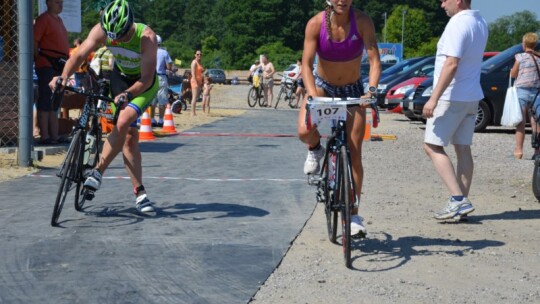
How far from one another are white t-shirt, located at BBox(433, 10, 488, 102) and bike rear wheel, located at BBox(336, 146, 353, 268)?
6.48 feet

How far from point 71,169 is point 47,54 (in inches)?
247

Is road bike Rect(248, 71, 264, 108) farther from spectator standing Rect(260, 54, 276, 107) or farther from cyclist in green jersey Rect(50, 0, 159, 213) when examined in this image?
cyclist in green jersey Rect(50, 0, 159, 213)

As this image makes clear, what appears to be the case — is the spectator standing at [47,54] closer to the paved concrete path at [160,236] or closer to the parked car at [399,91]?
the paved concrete path at [160,236]

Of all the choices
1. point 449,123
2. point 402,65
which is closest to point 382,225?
point 449,123

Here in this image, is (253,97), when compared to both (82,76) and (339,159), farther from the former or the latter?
(339,159)

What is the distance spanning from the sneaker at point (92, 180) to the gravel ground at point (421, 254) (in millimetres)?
1751

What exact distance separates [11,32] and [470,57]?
8301 mm

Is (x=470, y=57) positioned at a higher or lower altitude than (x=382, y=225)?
higher

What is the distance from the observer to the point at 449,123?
328 inches

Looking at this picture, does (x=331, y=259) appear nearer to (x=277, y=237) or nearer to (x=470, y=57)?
(x=277, y=237)

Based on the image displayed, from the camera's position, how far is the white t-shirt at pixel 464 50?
8133 mm

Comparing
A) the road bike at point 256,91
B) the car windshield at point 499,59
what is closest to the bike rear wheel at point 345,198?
the car windshield at point 499,59

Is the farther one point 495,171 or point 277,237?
point 495,171

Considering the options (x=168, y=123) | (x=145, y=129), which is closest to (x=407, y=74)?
(x=168, y=123)
